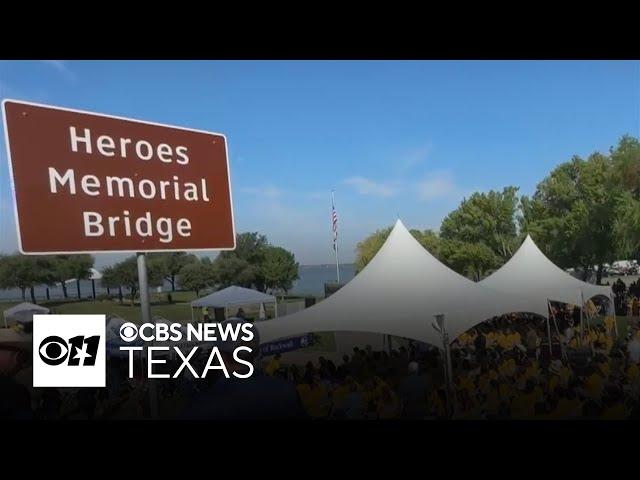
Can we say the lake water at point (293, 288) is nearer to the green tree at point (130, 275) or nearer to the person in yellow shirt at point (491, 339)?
the green tree at point (130, 275)

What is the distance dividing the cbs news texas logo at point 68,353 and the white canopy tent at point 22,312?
0.33ft

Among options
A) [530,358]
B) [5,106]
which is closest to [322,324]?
[530,358]

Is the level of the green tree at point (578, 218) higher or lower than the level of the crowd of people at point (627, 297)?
higher

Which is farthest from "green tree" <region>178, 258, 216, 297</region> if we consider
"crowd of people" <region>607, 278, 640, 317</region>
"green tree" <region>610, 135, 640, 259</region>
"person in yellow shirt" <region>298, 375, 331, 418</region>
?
"crowd of people" <region>607, 278, 640, 317</region>

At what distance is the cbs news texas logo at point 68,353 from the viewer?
8.61 ft

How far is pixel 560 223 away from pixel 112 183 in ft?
14.4

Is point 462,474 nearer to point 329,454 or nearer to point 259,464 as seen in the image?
point 329,454

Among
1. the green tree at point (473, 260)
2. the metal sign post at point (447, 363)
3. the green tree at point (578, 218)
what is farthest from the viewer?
the green tree at point (473, 260)

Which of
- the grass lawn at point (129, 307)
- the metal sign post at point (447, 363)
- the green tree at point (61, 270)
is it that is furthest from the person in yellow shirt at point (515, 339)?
the green tree at point (61, 270)

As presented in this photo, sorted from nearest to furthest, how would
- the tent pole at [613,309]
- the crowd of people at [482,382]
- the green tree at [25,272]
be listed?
the green tree at [25,272] < the crowd of people at [482,382] < the tent pole at [613,309]

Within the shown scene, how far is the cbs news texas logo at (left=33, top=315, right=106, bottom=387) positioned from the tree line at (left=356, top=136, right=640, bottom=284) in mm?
1773

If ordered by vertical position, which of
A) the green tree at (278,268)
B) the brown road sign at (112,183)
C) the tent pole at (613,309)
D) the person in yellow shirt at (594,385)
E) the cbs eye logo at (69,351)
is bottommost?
the person in yellow shirt at (594,385)

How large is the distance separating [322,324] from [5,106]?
275 centimetres

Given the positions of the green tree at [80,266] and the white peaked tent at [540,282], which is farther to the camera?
the white peaked tent at [540,282]
